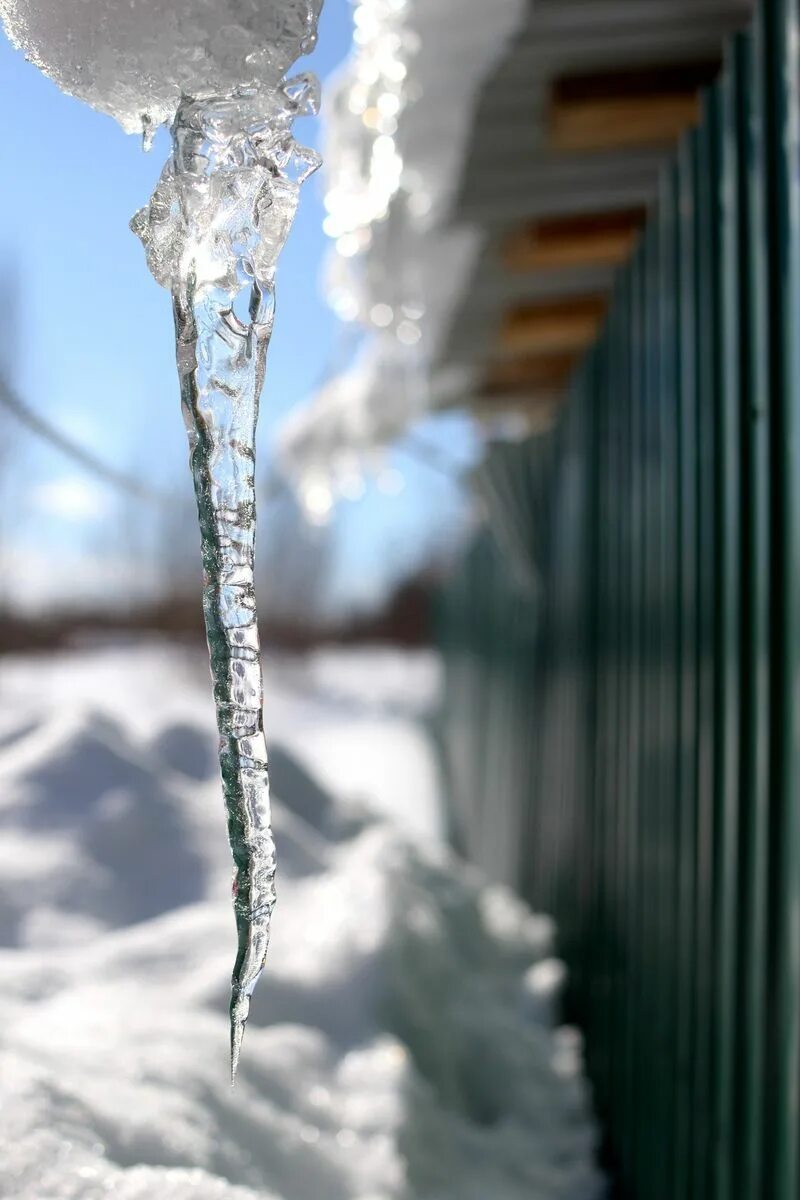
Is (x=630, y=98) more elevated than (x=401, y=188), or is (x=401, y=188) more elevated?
(x=630, y=98)

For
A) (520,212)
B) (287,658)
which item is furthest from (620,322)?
(287,658)

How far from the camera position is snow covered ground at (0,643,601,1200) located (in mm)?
1288

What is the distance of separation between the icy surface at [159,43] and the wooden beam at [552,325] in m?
2.77

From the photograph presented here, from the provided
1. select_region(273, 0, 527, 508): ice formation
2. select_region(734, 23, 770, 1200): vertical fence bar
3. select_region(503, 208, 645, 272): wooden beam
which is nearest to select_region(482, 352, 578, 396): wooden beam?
select_region(273, 0, 527, 508): ice formation

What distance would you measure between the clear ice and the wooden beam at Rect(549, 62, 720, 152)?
1.63 meters

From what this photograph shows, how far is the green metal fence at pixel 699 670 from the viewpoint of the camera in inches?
56.8

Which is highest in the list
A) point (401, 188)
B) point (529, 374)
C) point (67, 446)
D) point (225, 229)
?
point (529, 374)

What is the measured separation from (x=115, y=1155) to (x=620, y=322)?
219 centimetres

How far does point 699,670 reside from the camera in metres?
1.83

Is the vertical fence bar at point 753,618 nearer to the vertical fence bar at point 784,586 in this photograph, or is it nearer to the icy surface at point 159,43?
the vertical fence bar at point 784,586

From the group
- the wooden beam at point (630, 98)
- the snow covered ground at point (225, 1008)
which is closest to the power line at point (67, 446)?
the snow covered ground at point (225, 1008)

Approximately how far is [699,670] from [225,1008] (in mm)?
1049

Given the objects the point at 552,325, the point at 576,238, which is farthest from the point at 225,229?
the point at 552,325

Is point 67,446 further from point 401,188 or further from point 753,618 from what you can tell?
point 753,618
